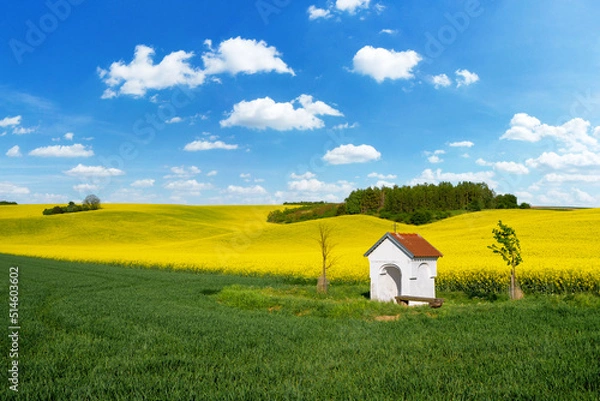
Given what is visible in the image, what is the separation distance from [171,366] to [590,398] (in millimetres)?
6419

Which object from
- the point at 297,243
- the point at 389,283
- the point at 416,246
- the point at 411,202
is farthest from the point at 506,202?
the point at 416,246

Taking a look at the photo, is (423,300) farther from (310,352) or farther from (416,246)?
(310,352)

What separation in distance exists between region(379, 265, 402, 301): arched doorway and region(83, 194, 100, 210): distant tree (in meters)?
79.1

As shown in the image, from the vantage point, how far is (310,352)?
9.12 metres

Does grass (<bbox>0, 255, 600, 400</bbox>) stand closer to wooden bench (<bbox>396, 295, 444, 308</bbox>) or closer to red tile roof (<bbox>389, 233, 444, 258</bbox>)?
wooden bench (<bbox>396, 295, 444, 308</bbox>)

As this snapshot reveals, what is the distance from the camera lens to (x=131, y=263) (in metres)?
39.2

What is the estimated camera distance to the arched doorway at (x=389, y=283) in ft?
62.0

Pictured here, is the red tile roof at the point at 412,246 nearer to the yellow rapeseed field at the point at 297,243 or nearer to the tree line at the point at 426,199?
the yellow rapeseed field at the point at 297,243

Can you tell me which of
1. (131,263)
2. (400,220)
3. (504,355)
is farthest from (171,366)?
(400,220)

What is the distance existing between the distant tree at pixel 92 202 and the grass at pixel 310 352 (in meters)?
77.1

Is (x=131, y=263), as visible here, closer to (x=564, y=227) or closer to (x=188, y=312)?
(x=188, y=312)

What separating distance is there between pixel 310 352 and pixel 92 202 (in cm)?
8818

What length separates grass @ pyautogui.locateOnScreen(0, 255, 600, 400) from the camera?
657 centimetres

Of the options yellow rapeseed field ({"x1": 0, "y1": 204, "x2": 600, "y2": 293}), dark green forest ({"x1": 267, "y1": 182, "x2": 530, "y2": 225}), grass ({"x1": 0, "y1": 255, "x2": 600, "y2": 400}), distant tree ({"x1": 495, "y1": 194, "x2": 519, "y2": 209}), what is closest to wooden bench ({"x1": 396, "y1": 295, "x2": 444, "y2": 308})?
grass ({"x1": 0, "y1": 255, "x2": 600, "y2": 400})
